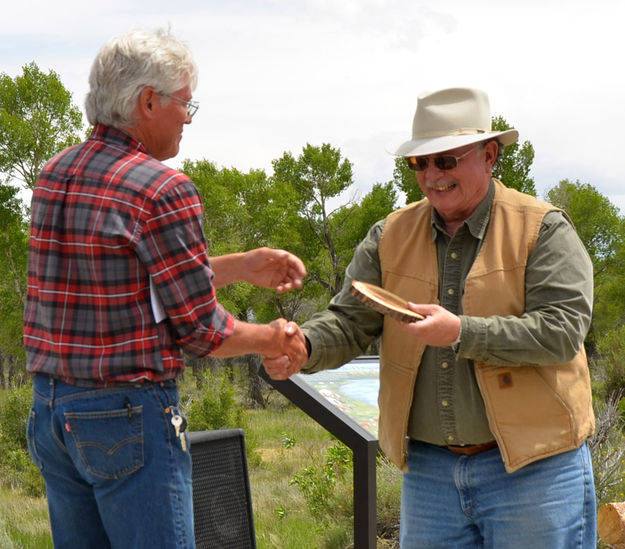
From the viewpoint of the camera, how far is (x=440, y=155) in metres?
2.90

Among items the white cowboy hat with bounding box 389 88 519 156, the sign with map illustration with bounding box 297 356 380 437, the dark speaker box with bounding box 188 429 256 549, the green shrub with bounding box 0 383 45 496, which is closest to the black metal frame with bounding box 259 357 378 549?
the sign with map illustration with bounding box 297 356 380 437

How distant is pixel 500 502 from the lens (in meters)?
2.79

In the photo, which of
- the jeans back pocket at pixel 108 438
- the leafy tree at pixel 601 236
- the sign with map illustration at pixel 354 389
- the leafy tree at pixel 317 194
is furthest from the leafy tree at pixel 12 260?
the jeans back pocket at pixel 108 438

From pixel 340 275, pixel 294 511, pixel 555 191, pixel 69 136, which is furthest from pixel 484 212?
pixel 555 191

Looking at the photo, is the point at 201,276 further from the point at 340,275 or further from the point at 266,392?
the point at 340,275

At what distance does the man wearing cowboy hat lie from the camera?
2729mm

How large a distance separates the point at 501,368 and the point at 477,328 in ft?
0.62

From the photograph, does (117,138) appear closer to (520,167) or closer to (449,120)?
(449,120)

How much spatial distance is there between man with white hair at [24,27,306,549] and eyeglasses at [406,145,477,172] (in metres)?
0.82

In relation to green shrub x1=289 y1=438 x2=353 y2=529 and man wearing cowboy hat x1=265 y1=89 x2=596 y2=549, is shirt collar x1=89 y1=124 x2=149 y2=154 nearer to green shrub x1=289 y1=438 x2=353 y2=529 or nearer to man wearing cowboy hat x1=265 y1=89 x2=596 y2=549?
man wearing cowboy hat x1=265 y1=89 x2=596 y2=549

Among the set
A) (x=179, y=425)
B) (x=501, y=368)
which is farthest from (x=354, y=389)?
(x=179, y=425)

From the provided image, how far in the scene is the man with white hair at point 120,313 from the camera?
237 cm

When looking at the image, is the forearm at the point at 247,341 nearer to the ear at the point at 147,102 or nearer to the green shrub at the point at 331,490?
the ear at the point at 147,102

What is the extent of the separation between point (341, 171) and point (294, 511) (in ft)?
76.4
